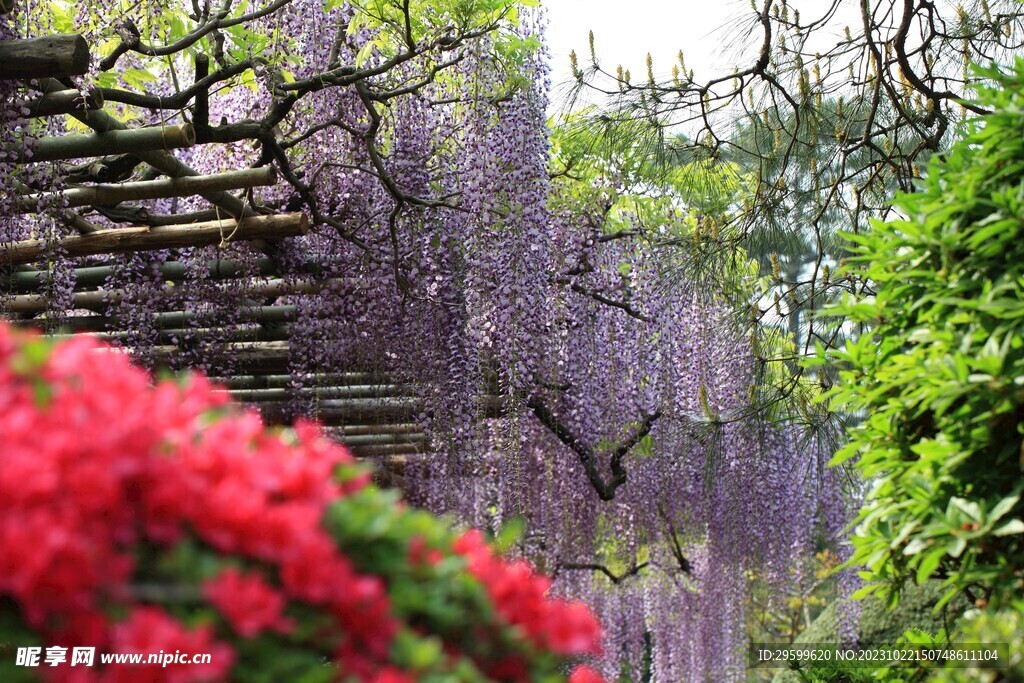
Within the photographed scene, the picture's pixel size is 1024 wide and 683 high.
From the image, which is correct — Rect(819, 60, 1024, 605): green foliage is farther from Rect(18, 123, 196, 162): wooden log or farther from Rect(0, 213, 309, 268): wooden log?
Rect(0, 213, 309, 268): wooden log

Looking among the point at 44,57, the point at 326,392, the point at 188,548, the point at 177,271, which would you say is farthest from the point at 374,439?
the point at 188,548

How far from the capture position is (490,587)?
1146mm

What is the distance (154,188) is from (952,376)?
A: 10.9 ft

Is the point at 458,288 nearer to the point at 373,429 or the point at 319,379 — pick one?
the point at 319,379

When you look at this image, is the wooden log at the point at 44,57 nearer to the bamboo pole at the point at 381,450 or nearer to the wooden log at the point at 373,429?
the wooden log at the point at 373,429

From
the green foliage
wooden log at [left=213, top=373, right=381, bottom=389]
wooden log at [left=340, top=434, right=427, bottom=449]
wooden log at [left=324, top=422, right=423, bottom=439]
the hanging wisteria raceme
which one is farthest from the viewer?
wooden log at [left=340, top=434, right=427, bottom=449]

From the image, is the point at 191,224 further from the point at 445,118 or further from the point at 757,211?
the point at 757,211

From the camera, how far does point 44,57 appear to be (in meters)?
2.89

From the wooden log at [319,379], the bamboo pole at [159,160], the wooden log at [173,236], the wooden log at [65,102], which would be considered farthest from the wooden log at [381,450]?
the wooden log at [65,102]

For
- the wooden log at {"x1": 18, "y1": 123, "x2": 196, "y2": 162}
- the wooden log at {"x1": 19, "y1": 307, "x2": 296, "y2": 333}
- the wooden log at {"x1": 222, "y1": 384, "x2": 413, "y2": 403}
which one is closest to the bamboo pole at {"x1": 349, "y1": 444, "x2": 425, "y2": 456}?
the wooden log at {"x1": 222, "y1": 384, "x2": 413, "y2": 403}

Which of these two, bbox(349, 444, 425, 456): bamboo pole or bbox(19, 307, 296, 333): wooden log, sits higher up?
bbox(19, 307, 296, 333): wooden log

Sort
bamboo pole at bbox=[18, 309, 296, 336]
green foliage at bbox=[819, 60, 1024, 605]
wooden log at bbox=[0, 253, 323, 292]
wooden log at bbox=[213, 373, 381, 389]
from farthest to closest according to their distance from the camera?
wooden log at bbox=[213, 373, 381, 389]
bamboo pole at bbox=[18, 309, 296, 336]
wooden log at bbox=[0, 253, 323, 292]
green foliage at bbox=[819, 60, 1024, 605]

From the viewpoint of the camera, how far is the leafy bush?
87 centimetres

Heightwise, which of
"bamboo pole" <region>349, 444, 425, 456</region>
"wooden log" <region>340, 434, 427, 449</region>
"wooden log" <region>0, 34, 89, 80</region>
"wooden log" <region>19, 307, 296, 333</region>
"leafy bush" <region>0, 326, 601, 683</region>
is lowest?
"leafy bush" <region>0, 326, 601, 683</region>
